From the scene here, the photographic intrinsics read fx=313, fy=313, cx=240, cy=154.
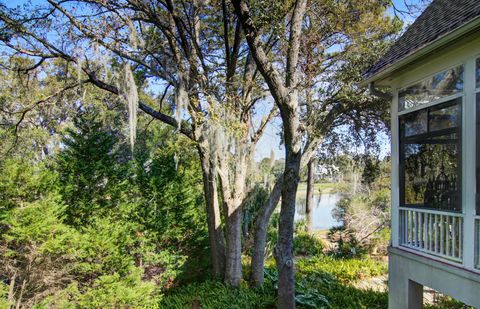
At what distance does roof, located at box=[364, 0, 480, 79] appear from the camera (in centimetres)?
331

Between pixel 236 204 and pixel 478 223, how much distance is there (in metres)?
4.61

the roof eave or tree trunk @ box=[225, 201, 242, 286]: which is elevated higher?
the roof eave

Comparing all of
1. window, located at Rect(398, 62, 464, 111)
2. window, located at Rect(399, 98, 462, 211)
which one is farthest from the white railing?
window, located at Rect(398, 62, 464, 111)

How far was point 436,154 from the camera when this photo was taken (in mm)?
4086

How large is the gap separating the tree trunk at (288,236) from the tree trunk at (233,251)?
7.71 feet

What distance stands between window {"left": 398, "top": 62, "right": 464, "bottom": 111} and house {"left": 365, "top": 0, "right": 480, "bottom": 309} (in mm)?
12

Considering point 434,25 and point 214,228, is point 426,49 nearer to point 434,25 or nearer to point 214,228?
point 434,25

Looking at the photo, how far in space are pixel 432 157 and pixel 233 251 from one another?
4329mm

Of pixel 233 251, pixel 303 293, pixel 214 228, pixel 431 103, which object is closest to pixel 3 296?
pixel 214 228

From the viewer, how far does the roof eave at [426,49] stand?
307 centimetres

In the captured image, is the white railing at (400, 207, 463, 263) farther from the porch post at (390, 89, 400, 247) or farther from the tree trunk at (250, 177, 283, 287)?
the tree trunk at (250, 177, 283, 287)

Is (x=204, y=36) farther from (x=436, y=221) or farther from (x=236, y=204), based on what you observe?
(x=436, y=221)

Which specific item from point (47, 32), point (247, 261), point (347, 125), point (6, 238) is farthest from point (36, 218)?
point (347, 125)

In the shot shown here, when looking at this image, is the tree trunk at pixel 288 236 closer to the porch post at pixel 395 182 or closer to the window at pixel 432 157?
the porch post at pixel 395 182
